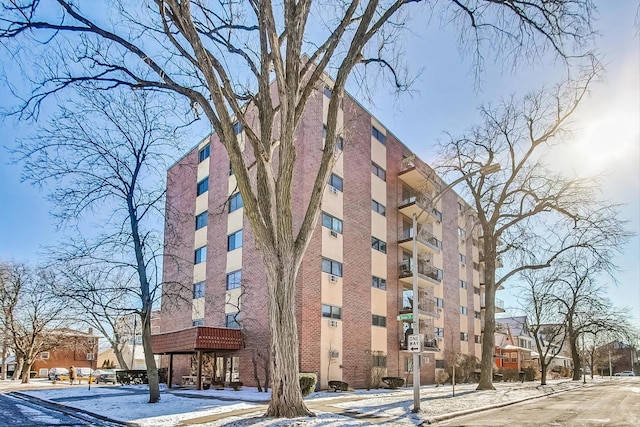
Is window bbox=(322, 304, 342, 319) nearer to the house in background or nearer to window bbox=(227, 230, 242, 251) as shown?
window bbox=(227, 230, 242, 251)

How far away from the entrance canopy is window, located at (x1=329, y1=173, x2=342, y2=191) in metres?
8.55

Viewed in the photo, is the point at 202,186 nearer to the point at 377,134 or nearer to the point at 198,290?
the point at 198,290

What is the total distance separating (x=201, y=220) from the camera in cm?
3206

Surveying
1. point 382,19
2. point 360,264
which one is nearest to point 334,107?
point 382,19

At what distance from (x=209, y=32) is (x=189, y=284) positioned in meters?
21.2

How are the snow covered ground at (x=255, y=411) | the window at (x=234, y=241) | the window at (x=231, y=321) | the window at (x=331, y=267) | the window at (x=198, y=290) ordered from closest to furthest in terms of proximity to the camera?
the snow covered ground at (x=255, y=411) → the window at (x=331, y=267) → the window at (x=231, y=321) → the window at (x=234, y=241) → the window at (x=198, y=290)

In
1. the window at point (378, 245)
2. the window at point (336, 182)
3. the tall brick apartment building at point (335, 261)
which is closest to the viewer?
the tall brick apartment building at point (335, 261)

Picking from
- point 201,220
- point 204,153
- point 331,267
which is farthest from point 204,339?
point 204,153

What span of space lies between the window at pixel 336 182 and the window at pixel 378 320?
7.45 metres

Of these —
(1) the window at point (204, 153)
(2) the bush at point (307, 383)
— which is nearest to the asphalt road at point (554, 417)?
(2) the bush at point (307, 383)

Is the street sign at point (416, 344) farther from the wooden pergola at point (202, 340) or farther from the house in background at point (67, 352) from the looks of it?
the house in background at point (67, 352)

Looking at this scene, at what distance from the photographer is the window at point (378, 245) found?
97.8ft

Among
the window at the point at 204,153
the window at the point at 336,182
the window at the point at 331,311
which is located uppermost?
the window at the point at 204,153

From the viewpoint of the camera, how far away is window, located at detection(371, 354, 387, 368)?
92.1 ft
